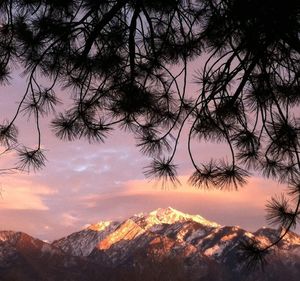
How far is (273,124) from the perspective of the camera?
3.80m

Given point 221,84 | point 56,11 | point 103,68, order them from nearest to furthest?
point 221,84
point 56,11
point 103,68

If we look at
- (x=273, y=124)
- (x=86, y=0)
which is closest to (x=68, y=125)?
(x=86, y=0)

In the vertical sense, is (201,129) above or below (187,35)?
below

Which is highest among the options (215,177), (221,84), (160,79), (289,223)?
(160,79)

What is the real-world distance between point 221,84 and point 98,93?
1.01m

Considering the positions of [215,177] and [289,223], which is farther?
[215,177]

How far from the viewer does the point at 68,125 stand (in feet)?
14.9

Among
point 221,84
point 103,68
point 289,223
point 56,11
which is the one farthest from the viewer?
point 103,68

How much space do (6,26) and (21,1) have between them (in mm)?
316

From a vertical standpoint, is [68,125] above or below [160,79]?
below

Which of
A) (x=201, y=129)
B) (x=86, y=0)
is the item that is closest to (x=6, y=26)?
(x=86, y=0)

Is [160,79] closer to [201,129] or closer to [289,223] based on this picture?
[201,129]

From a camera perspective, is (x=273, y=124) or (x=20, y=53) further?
(x=20, y=53)

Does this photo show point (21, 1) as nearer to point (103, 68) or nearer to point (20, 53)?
point (20, 53)
